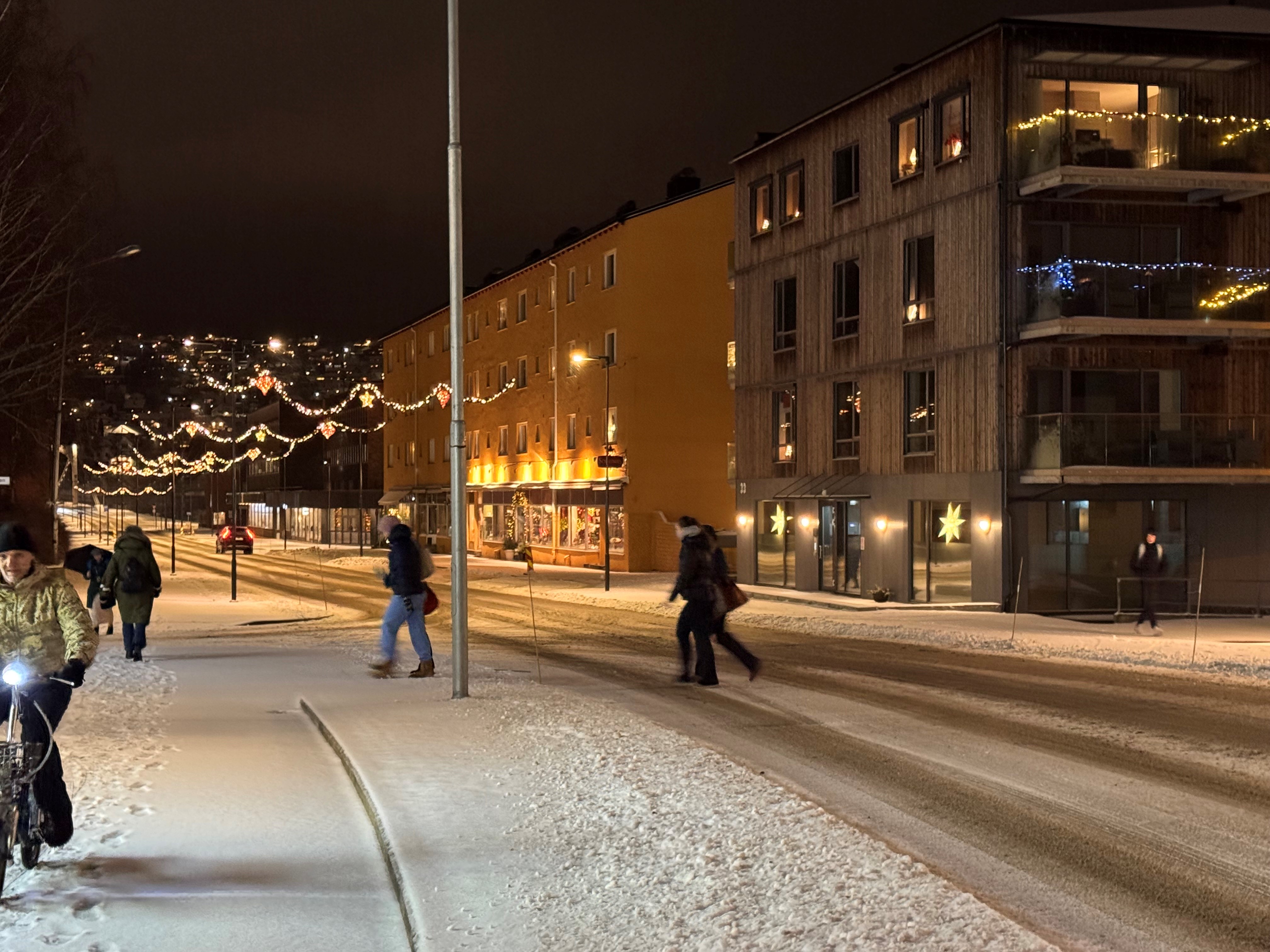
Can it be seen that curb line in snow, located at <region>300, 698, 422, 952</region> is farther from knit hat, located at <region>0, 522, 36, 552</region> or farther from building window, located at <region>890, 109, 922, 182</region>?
building window, located at <region>890, 109, 922, 182</region>

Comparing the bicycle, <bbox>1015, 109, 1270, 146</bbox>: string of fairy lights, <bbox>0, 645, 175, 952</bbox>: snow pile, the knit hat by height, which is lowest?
→ <bbox>0, 645, 175, 952</bbox>: snow pile

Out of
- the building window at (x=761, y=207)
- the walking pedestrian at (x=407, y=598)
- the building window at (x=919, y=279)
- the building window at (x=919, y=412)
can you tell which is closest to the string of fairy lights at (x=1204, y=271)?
the building window at (x=919, y=279)

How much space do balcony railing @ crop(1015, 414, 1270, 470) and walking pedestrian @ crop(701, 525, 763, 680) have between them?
571 inches

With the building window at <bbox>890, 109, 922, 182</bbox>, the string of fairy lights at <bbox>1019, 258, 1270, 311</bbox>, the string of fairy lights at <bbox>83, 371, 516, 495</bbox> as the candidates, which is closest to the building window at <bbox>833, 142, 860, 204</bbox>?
the building window at <bbox>890, 109, 922, 182</bbox>

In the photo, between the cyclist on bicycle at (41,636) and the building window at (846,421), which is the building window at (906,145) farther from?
the cyclist on bicycle at (41,636)

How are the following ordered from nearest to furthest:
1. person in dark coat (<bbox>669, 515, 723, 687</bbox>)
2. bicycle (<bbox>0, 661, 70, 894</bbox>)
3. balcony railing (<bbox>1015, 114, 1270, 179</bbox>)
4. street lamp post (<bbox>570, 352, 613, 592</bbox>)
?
bicycle (<bbox>0, 661, 70, 894</bbox>)
person in dark coat (<bbox>669, 515, 723, 687</bbox>)
balcony railing (<bbox>1015, 114, 1270, 179</bbox>)
street lamp post (<bbox>570, 352, 613, 592</bbox>)

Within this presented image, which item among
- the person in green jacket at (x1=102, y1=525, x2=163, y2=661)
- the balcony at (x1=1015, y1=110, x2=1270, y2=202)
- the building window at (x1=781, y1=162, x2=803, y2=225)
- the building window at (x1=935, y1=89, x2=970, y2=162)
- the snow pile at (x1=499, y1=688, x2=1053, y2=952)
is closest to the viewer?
the snow pile at (x1=499, y1=688, x2=1053, y2=952)

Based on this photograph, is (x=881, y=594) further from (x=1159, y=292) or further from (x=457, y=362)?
(x=457, y=362)

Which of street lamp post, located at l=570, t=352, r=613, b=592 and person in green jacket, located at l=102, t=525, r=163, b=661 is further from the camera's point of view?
street lamp post, located at l=570, t=352, r=613, b=592

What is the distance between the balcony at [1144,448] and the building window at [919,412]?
302cm

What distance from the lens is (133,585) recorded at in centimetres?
1827

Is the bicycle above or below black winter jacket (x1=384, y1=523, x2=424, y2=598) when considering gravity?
below

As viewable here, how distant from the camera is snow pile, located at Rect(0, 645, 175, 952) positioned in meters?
6.25

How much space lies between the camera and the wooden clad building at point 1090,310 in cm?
2791
